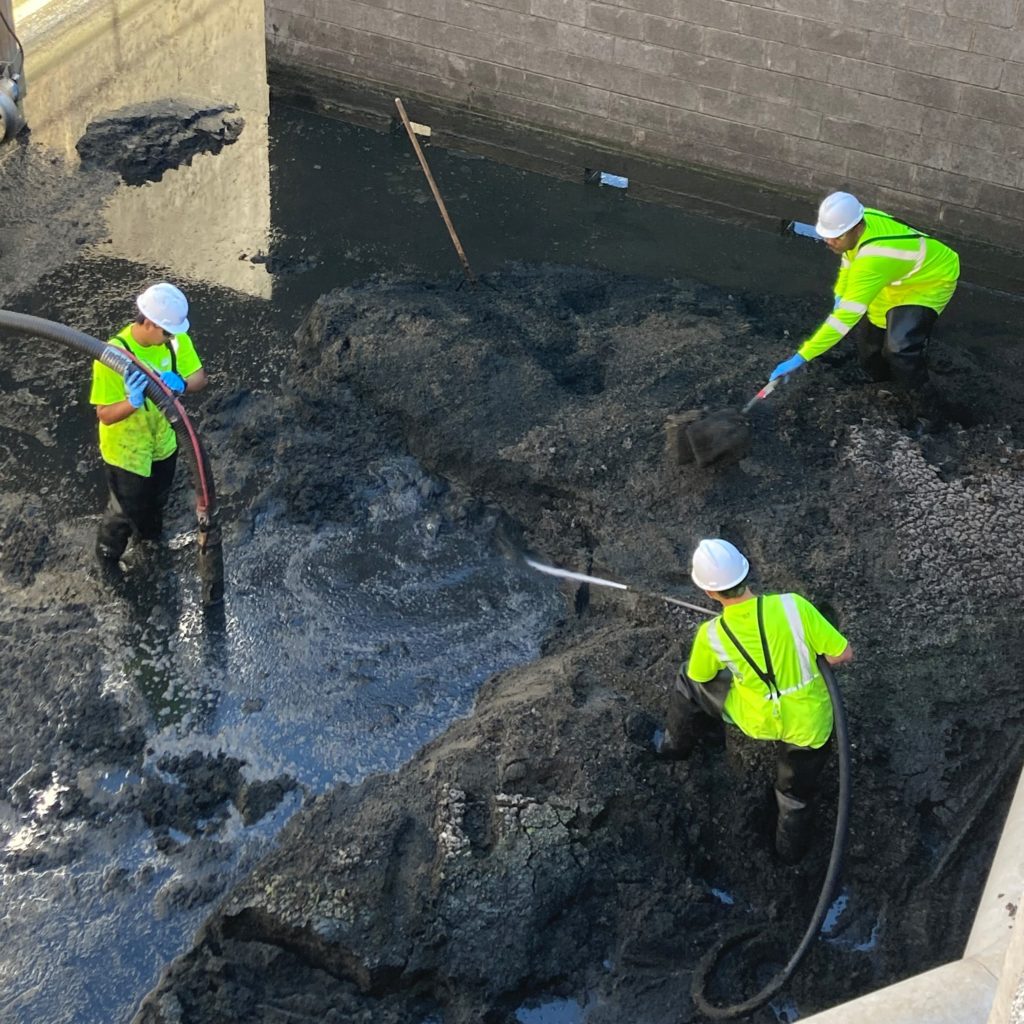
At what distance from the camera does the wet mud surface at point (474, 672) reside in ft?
16.6

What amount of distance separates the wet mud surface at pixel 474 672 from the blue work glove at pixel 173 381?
968mm

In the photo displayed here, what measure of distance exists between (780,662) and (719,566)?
1.49ft

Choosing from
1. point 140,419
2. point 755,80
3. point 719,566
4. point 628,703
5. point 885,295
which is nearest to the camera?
point 719,566

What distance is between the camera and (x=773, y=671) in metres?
4.87

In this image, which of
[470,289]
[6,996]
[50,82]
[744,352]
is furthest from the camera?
[50,82]

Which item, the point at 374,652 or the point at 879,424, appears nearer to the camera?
the point at 374,652

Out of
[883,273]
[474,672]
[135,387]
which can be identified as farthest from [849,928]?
[135,387]

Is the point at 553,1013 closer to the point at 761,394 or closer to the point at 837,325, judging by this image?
the point at 761,394

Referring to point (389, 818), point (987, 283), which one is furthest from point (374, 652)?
point (987, 283)

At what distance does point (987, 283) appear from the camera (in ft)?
31.5

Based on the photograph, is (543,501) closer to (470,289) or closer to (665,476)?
(665,476)

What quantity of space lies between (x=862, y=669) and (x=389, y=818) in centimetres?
249

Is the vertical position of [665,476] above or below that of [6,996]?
above

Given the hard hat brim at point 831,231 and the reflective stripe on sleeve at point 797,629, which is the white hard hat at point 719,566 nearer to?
the reflective stripe on sleeve at point 797,629
